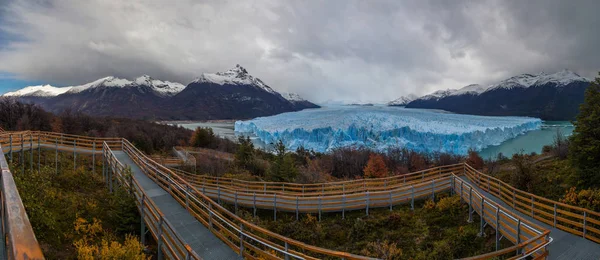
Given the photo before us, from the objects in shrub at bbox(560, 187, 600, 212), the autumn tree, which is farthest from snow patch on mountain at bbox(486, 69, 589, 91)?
shrub at bbox(560, 187, 600, 212)

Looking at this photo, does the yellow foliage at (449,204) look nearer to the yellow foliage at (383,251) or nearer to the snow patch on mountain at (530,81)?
the yellow foliage at (383,251)

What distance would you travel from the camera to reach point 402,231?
1119 centimetres

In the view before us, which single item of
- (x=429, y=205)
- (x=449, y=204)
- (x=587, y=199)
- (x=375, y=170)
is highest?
(x=587, y=199)

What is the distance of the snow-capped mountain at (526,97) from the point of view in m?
131

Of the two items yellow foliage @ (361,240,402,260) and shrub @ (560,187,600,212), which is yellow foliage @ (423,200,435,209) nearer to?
yellow foliage @ (361,240,402,260)

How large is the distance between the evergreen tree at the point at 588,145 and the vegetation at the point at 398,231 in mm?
4314

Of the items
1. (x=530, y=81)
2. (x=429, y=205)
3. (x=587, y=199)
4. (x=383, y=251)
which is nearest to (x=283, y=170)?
(x=429, y=205)

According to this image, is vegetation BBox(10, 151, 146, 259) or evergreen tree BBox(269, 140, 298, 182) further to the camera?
evergreen tree BBox(269, 140, 298, 182)

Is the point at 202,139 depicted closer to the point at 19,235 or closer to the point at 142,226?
the point at 142,226

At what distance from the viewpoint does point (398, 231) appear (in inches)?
443

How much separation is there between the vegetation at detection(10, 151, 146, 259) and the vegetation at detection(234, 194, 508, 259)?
541 cm

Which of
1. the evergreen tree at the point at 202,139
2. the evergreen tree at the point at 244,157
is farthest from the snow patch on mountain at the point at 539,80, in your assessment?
the evergreen tree at the point at 244,157

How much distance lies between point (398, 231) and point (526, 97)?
185018 mm

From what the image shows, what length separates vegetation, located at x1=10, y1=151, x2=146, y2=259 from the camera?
5.96 meters
